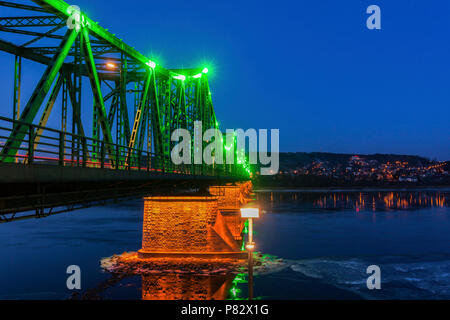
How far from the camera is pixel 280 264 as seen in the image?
2886 centimetres

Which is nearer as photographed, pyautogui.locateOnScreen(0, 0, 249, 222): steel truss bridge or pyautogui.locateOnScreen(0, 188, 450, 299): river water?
pyautogui.locateOnScreen(0, 0, 249, 222): steel truss bridge

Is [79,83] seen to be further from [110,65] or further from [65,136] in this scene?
[110,65]

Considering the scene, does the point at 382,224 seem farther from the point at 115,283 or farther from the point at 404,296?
the point at 115,283

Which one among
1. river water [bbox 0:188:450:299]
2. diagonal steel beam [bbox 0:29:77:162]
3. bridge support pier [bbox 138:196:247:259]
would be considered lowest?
river water [bbox 0:188:450:299]

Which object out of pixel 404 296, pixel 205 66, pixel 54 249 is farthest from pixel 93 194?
pixel 205 66

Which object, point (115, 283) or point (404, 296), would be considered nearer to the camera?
point (404, 296)

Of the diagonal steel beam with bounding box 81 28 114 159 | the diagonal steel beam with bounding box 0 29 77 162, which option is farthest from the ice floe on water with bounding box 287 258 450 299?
the diagonal steel beam with bounding box 0 29 77 162

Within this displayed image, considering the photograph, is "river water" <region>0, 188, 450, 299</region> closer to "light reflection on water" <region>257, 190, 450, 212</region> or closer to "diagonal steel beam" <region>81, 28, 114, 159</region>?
"diagonal steel beam" <region>81, 28, 114, 159</region>

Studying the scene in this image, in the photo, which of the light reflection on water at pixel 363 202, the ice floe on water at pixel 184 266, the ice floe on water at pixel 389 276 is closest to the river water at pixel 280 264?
the ice floe on water at pixel 389 276

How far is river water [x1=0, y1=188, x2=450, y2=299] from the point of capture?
70.2 ft

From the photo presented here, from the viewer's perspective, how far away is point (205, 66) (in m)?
48.0

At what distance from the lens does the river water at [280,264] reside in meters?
21.4

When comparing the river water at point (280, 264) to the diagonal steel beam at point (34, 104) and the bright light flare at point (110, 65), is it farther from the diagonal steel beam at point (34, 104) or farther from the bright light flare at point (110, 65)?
the bright light flare at point (110, 65)
